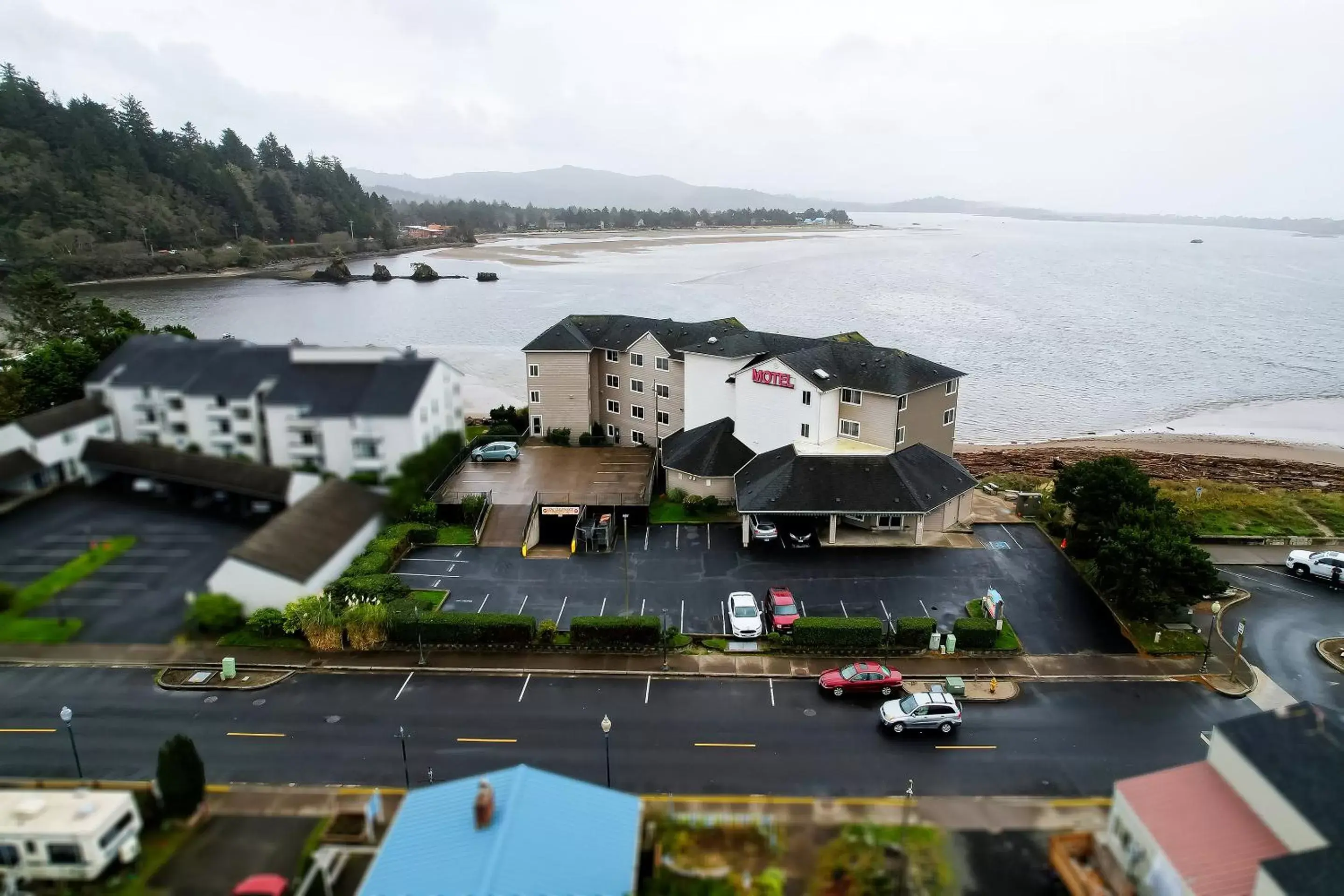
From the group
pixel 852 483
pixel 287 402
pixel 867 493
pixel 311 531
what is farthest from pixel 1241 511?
pixel 287 402

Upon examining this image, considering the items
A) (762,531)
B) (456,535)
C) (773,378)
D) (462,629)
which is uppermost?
(773,378)

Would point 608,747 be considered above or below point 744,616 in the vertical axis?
below

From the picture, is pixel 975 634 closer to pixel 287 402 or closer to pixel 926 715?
pixel 926 715

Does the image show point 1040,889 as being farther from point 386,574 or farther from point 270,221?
point 270,221

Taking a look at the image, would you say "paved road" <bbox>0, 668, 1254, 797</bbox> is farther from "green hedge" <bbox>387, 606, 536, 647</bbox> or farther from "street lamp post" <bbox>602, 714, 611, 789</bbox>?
"green hedge" <bbox>387, 606, 536, 647</bbox>

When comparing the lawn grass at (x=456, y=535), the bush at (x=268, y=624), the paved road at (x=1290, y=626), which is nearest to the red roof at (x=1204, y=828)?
the paved road at (x=1290, y=626)

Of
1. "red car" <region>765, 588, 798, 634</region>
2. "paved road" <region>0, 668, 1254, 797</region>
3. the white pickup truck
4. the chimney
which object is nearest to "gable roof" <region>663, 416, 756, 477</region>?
"red car" <region>765, 588, 798, 634</region>
